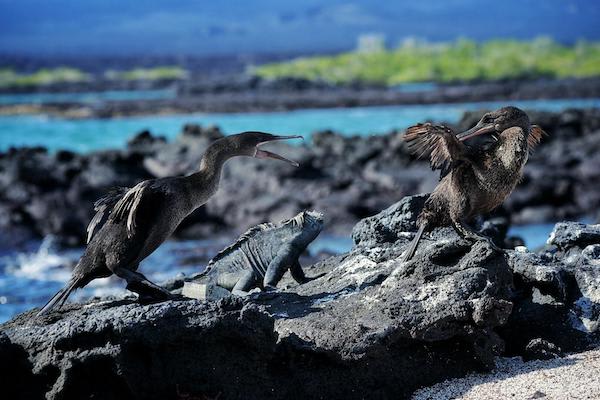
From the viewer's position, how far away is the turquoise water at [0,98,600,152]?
34.8m

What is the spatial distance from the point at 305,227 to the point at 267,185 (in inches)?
480

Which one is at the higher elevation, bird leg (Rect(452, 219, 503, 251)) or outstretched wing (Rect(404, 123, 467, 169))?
outstretched wing (Rect(404, 123, 467, 169))

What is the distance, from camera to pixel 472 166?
231 inches

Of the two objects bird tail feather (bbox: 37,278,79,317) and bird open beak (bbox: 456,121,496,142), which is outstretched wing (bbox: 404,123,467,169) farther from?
bird tail feather (bbox: 37,278,79,317)

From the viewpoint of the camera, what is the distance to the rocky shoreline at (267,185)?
1805 cm

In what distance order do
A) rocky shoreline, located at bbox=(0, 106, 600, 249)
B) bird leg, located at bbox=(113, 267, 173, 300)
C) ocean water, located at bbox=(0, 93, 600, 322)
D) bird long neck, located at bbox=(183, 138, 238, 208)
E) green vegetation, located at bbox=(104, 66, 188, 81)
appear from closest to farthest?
bird leg, located at bbox=(113, 267, 173, 300) < bird long neck, located at bbox=(183, 138, 238, 208) < ocean water, located at bbox=(0, 93, 600, 322) < rocky shoreline, located at bbox=(0, 106, 600, 249) < green vegetation, located at bbox=(104, 66, 188, 81)

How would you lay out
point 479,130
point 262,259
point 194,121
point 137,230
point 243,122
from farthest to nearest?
1. point 194,121
2. point 243,122
3. point 262,259
4. point 479,130
5. point 137,230

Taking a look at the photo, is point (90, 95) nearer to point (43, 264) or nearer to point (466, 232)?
point (43, 264)

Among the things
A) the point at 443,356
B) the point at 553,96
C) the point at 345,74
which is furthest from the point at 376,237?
the point at 345,74

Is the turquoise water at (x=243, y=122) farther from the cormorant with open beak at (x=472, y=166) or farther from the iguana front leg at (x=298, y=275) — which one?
the cormorant with open beak at (x=472, y=166)

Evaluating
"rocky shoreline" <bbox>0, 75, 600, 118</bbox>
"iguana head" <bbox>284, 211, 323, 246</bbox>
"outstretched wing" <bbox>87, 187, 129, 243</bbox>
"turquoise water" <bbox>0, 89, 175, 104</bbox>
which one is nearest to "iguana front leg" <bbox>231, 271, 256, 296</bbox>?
"iguana head" <bbox>284, 211, 323, 246</bbox>

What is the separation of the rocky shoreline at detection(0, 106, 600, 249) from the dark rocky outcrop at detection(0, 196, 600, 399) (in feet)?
36.3

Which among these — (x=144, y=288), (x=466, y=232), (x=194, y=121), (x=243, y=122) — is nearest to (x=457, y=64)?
(x=243, y=122)

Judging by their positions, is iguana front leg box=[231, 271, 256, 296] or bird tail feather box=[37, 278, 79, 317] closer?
bird tail feather box=[37, 278, 79, 317]
